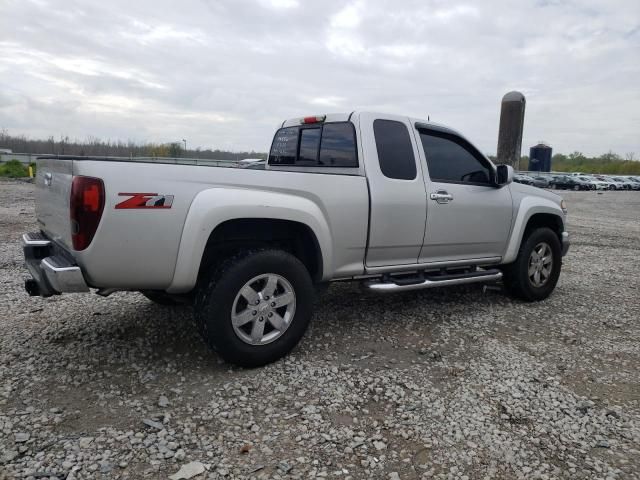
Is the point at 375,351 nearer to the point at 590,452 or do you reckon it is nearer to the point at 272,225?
the point at 272,225

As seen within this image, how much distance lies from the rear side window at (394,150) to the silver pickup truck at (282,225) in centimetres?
1

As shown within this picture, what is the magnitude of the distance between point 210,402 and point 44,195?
193 centimetres

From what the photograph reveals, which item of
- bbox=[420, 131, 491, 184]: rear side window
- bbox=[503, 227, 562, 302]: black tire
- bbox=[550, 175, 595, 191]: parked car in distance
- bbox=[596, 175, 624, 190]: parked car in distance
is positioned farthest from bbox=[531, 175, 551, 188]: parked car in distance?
bbox=[420, 131, 491, 184]: rear side window

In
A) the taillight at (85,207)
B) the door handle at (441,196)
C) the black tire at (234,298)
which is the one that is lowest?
the black tire at (234,298)

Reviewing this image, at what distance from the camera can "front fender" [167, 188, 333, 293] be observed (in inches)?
119

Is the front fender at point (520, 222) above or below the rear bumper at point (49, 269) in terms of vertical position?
above

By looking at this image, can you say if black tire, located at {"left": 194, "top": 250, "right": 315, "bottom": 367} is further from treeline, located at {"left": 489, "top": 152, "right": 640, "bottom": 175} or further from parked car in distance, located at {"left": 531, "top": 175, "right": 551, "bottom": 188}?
treeline, located at {"left": 489, "top": 152, "right": 640, "bottom": 175}

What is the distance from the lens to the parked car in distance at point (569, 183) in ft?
139

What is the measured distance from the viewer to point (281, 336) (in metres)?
3.49

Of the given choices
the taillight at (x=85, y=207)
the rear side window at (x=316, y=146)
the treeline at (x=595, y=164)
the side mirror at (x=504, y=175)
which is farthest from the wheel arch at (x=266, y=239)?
the treeline at (x=595, y=164)

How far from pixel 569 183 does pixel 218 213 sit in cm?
4596

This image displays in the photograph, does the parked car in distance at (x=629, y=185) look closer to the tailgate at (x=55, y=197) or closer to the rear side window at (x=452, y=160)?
the rear side window at (x=452, y=160)

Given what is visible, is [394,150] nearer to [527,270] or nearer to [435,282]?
[435,282]

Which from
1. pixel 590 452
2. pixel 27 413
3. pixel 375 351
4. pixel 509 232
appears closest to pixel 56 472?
pixel 27 413
